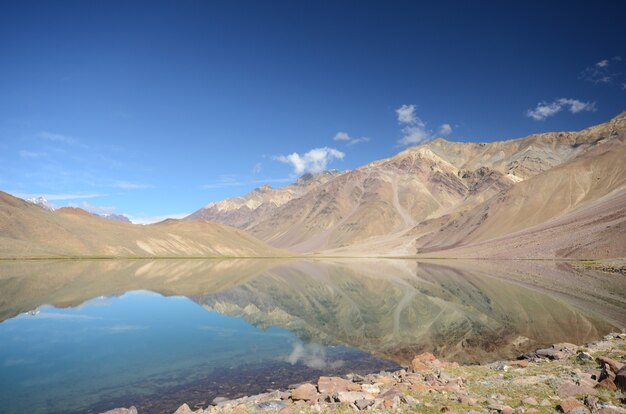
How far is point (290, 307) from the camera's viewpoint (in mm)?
42875

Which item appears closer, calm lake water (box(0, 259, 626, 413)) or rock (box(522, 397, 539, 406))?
rock (box(522, 397, 539, 406))

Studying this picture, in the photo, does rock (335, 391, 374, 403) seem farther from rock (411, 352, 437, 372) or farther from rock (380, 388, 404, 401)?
rock (411, 352, 437, 372)

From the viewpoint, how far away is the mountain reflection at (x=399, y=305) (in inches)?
1095

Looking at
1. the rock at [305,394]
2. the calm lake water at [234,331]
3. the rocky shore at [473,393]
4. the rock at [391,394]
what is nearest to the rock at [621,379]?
the rocky shore at [473,393]

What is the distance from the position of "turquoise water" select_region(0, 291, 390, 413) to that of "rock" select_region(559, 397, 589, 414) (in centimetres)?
1210

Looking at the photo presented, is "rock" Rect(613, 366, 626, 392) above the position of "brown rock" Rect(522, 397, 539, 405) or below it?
above

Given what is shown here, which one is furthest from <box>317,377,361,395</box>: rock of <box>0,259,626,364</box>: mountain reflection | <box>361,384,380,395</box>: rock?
<box>0,259,626,364</box>: mountain reflection

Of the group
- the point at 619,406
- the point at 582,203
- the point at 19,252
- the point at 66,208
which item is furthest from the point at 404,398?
the point at 66,208

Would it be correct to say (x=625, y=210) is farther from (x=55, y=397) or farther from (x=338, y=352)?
(x=55, y=397)

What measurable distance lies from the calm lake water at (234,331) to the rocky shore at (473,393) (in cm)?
385

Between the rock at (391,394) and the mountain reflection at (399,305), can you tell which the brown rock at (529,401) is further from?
the mountain reflection at (399,305)

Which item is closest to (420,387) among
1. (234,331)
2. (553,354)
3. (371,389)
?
(371,389)

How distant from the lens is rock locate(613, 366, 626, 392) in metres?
11.8

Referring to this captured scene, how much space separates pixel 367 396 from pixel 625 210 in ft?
391
